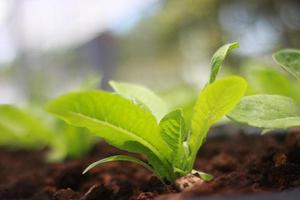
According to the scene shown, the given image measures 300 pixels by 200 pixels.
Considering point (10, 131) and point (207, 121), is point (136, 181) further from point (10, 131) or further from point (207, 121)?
point (10, 131)

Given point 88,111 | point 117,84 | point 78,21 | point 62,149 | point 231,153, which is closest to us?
point 88,111

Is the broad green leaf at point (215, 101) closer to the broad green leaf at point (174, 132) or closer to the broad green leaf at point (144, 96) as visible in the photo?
the broad green leaf at point (174, 132)

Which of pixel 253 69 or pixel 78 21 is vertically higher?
pixel 78 21

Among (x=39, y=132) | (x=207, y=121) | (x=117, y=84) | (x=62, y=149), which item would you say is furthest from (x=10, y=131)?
(x=207, y=121)

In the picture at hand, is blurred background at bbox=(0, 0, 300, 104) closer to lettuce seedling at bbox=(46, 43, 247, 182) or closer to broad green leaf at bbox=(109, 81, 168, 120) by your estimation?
broad green leaf at bbox=(109, 81, 168, 120)

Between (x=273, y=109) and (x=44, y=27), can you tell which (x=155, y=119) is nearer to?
(x=273, y=109)

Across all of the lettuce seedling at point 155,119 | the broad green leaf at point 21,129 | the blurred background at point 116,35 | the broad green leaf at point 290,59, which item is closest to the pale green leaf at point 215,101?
the lettuce seedling at point 155,119

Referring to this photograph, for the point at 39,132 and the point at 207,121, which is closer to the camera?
the point at 207,121
